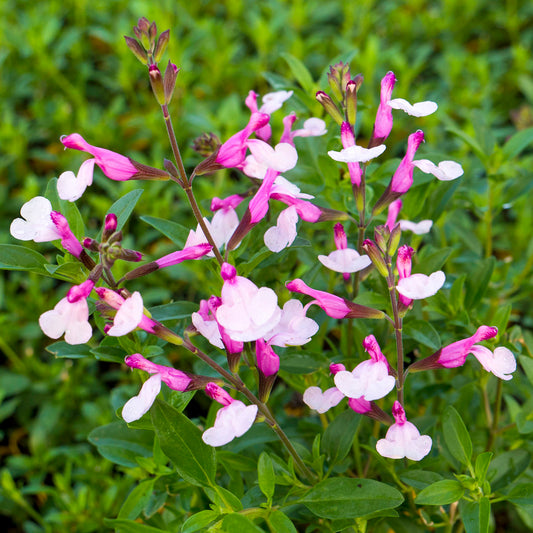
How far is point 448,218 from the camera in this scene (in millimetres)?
1719

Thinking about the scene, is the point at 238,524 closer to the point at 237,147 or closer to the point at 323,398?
the point at 323,398

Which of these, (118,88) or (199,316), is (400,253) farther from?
(118,88)

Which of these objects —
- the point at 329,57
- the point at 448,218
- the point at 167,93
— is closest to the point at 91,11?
the point at 329,57

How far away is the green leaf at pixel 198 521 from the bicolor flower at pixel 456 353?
356 mm

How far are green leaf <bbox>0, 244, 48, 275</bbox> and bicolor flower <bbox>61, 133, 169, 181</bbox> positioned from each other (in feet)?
0.57

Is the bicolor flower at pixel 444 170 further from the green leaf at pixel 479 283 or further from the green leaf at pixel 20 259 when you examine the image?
the green leaf at pixel 20 259

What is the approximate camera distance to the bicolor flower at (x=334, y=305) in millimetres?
962

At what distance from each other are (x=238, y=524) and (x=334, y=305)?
32 cm

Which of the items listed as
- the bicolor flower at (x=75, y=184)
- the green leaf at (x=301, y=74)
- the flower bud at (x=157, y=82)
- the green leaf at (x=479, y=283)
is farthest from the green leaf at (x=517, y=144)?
the bicolor flower at (x=75, y=184)

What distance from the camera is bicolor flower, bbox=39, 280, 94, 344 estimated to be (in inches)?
31.5

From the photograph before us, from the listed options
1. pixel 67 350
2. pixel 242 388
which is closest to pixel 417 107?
pixel 242 388

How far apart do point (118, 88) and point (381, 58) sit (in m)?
1.12

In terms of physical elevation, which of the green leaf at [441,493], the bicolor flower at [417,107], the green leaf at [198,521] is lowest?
the green leaf at [441,493]

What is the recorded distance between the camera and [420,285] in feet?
2.76
